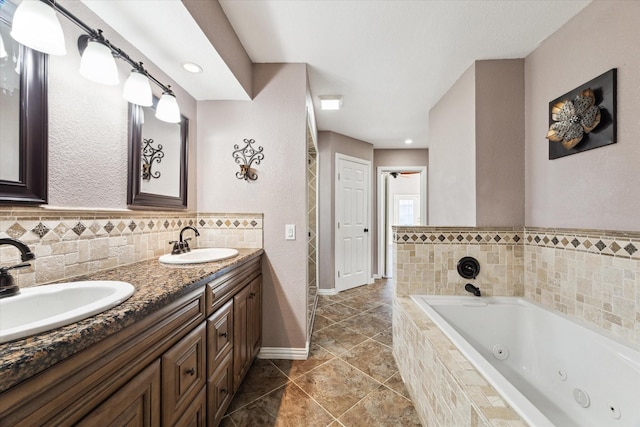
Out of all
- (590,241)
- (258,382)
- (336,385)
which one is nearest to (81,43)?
(258,382)

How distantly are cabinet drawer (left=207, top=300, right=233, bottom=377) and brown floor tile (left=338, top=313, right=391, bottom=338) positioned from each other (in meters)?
1.44

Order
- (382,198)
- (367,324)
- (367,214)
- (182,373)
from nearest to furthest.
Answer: (182,373)
(367,324)
(367,214)
(382,198)

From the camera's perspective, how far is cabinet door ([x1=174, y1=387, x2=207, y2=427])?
992 millimetres

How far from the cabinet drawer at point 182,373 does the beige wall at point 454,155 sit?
203 centimetres

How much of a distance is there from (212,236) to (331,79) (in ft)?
5.71

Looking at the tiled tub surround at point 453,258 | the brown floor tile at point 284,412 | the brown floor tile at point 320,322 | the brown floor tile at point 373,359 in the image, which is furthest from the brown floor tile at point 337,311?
the brown floor tile at point 284,412

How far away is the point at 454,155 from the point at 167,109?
7.53ft

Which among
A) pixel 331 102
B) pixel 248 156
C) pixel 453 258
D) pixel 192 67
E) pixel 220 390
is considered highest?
pixel 331 102

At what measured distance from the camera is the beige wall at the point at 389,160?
4.46 m

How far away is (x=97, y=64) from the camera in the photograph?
Result: 1066mm

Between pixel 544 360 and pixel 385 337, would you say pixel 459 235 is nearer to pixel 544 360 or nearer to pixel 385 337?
pixel 544 360

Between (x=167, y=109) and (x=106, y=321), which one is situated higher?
(x=167, y=109)

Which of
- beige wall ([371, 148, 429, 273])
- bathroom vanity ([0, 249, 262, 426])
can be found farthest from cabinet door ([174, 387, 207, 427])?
beige wall ([371, 148, 429, 273])

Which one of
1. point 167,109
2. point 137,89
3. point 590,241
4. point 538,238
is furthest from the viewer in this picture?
point 538,238
